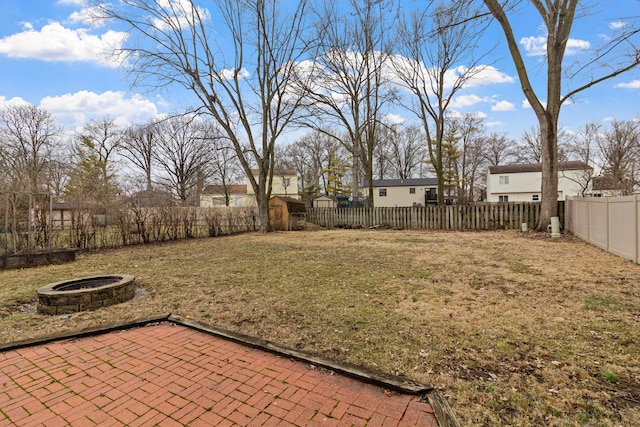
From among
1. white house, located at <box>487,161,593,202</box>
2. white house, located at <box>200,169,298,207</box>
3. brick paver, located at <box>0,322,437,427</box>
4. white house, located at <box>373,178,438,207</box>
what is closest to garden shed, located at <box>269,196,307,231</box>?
brick paver, located at <box>0,322,437,427</box>

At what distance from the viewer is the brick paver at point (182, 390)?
1.90 meters

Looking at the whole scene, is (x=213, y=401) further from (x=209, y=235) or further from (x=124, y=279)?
(x=209, y=235)

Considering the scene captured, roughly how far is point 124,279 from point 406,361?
4.41 meters

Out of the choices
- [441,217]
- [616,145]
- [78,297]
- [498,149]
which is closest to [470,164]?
[498,149]

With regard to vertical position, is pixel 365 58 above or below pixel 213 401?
above

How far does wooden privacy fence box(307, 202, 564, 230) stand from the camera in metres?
13.7

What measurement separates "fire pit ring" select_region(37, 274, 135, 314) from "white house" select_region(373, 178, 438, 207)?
110 feet

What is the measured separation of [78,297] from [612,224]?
10.7 meters

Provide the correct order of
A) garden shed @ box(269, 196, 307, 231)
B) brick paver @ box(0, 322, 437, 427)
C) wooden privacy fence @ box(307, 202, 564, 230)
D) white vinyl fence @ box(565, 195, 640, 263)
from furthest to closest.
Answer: garden shed @ box(269, 196, 307, 231), wooden privacy fence @ box(307, 202, 564, 230), white vinyl fence @ box(565, 195, 640, 263), brick paver @ box(0, 322, 437, 427)

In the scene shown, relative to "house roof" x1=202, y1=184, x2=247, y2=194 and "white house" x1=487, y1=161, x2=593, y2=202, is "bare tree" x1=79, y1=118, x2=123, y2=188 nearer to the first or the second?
"house roof" x1=202, y1=184, x2=247, y2=194

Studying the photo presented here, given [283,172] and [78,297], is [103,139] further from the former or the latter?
[78,297]

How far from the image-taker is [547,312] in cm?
357

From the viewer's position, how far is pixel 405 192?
1454 inches

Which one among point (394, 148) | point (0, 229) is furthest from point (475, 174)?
point (0, 229)
